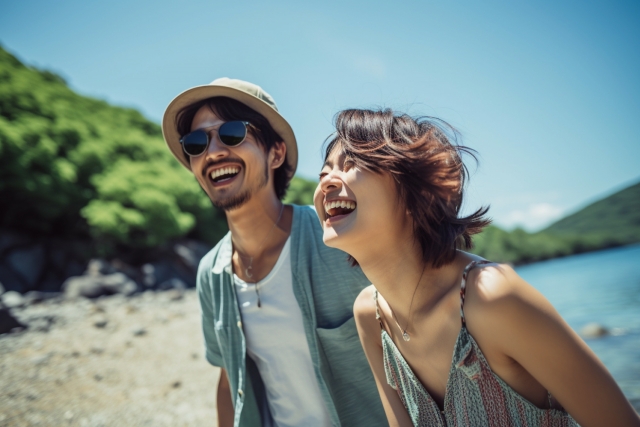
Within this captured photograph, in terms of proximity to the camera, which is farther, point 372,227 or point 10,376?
point 10,376

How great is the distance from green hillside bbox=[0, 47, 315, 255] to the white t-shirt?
57.2 ft

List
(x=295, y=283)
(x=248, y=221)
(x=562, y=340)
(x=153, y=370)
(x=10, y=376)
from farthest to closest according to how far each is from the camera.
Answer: (x=153, y=370), (x=10, y=376), (x=248, y=221), (x=295, y=283), (x=562, y=340)

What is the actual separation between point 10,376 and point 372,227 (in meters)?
6.80

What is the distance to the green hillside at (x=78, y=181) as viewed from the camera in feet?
53.3

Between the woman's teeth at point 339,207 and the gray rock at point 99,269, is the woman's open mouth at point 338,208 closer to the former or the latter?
the woman's teeth at point 339,207

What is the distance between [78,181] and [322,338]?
21.9m

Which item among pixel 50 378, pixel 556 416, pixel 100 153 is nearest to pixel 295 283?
pixel 556 416

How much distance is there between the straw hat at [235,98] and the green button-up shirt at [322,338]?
31.5 inches

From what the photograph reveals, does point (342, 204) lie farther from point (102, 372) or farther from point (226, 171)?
point (102, 372)

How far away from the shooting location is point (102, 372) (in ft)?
20.6

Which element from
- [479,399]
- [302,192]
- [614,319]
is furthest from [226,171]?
[302,192]

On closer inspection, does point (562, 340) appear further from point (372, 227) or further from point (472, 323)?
point (372, 227)

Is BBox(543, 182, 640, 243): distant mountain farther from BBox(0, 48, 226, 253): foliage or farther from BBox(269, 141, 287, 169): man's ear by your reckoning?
BBox(269, 141, 287, 169): man's ear

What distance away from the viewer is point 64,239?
61.5ft
